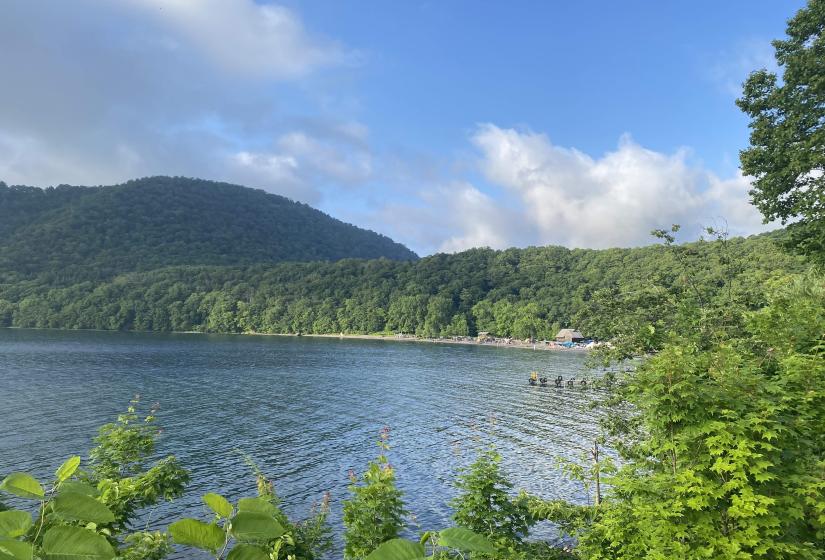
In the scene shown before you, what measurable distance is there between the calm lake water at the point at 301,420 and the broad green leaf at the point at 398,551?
503 inches

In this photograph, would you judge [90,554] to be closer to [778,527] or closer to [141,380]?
[778,527]

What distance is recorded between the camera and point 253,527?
1.47 meters

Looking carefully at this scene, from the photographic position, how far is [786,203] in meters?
18.7

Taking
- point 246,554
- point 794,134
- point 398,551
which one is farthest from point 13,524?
point 794,134

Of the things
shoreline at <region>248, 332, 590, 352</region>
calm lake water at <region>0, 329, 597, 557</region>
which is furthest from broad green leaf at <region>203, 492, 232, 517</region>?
shoreline at <region>248, 332, 590, 352</region>

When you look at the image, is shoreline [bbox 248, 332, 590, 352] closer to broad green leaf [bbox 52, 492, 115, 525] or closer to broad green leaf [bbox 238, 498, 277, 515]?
broad green leaf [bbox 238, 498, 277, 515]

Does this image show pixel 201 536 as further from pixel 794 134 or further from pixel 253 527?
pixel 794 134

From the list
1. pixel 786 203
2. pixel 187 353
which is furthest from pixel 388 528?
pixel 187 353

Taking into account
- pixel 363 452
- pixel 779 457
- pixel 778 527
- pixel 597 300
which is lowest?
pixel 363 452

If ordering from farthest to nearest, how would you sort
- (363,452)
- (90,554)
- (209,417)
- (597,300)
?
1. (209,417)
2. (363,452)
3. (597,300)
4. (90,554)

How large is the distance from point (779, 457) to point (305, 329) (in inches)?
7043

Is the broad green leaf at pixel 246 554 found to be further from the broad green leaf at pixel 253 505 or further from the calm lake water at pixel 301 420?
the calm lake water at pixel 301 420

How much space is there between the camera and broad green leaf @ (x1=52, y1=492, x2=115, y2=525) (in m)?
1.50

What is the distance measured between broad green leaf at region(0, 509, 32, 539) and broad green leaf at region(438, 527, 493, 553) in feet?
3.79
